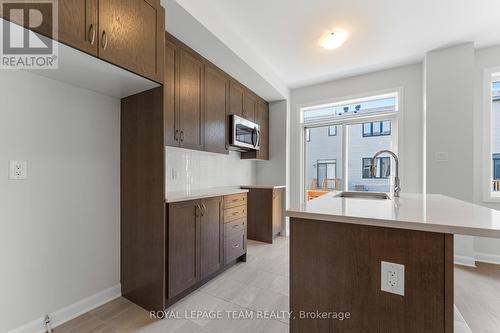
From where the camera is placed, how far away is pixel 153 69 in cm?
158

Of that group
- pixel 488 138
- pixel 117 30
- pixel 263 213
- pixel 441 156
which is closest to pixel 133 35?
pixel 117 30

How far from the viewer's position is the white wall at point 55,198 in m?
1.39

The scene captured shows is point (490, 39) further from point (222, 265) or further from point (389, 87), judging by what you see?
point (222, 265)

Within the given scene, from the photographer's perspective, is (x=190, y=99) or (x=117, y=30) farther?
(x=190, y=99)

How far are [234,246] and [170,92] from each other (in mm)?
1802

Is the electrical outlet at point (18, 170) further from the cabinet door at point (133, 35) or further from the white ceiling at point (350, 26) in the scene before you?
the white ceiling at point (350, 26)

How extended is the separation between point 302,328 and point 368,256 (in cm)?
52

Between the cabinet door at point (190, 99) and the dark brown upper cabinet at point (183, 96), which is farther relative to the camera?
the cabinet door at point (190, 99)

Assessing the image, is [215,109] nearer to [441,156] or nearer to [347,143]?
[347,143]

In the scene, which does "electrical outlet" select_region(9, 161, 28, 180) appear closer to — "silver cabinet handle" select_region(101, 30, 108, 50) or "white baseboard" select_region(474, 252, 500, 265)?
"silver cabinet handle" select_region(101, 30, 108, 50)

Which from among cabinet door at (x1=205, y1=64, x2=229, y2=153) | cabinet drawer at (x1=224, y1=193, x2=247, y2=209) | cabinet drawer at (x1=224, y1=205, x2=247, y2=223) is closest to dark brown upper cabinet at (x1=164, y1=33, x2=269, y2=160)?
cabinet door at (x1=205, y1=64, x2=229, y2=153)

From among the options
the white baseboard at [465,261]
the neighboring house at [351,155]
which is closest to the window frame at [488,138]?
the white baseboard at [465,261]

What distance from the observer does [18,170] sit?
1.42 meters

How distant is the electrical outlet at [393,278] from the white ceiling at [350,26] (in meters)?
2.19
